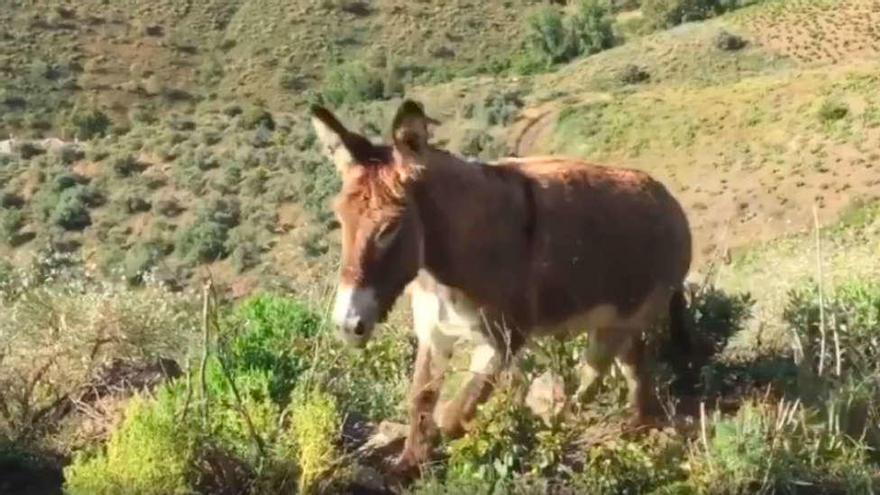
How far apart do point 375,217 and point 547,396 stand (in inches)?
68.8

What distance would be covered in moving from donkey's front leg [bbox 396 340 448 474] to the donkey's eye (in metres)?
0.84

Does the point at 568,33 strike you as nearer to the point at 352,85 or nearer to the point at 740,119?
the point at 352,85

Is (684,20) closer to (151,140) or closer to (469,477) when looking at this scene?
(151,140)

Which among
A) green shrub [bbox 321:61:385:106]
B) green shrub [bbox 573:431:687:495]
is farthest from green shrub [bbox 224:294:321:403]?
green shrub [bbox 321:61:385:106]

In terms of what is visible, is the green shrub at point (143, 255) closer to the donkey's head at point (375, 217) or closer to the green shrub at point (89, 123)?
the green shrub at point (89, 123)

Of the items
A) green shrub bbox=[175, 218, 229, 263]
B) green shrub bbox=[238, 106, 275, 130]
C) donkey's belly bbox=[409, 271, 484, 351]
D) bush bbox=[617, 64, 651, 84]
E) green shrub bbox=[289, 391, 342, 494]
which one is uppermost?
donkey's belly bbox=[409, 271, 484, 351]

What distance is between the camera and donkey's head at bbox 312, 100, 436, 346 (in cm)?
538

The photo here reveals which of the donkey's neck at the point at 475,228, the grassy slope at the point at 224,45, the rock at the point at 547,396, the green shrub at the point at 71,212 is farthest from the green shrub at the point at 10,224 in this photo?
the donkey's neck at the point at 475,228

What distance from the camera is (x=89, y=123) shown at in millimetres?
59938

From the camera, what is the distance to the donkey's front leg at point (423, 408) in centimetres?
607

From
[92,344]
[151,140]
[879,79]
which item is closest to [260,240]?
[151,140]

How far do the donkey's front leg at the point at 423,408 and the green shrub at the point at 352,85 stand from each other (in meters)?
60.6

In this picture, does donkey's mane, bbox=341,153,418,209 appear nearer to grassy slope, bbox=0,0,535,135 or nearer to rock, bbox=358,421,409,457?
rock, bbox=358,421,409,457

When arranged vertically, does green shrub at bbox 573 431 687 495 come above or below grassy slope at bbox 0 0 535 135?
above
